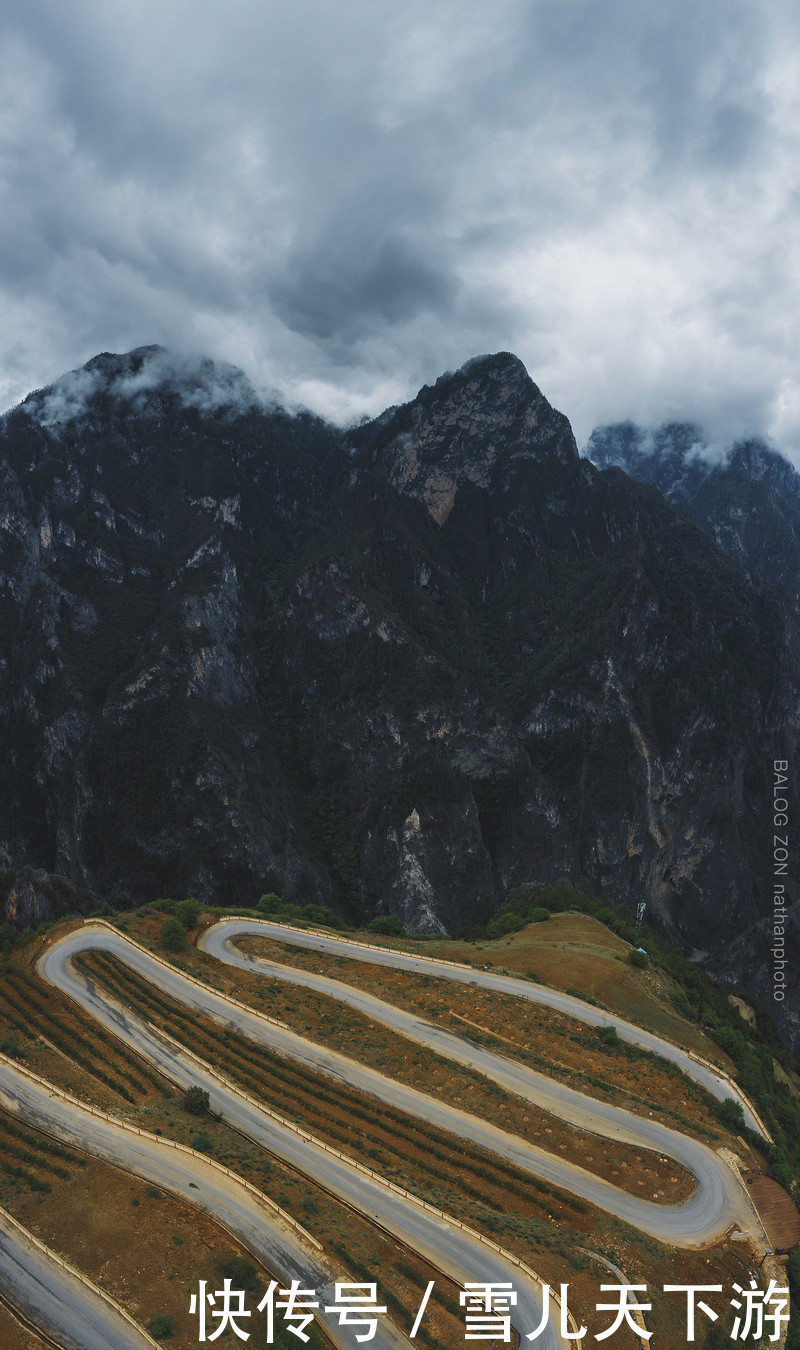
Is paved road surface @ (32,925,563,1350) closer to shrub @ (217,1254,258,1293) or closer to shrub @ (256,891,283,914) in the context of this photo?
shrub @ (217,1254,258,1293)

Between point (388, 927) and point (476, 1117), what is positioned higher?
point (388, 927)

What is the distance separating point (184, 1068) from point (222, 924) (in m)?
28.0

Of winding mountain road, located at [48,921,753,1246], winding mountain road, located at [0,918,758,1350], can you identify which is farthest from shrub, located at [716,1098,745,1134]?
winding mountain road, located at [48,921,753,1246]

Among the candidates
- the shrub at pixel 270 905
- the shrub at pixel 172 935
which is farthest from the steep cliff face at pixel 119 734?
the shrub at pixel 172 935

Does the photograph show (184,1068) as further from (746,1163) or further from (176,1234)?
(746,1163)

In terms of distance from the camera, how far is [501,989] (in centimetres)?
6581

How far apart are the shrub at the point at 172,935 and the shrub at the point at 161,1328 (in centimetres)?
4484

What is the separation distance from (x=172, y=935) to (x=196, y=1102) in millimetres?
27683

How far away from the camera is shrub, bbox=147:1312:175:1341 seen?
28766 mm

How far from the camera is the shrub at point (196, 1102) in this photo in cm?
4669

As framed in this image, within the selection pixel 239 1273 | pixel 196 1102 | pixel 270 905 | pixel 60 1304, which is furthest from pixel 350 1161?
pixel 270 905

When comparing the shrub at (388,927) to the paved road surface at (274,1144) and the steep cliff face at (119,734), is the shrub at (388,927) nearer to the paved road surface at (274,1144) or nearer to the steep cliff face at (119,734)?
the paved road surface at (274,1144)

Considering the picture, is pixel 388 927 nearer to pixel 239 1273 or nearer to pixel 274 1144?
pixel 274 1144

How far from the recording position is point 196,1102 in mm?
46688
